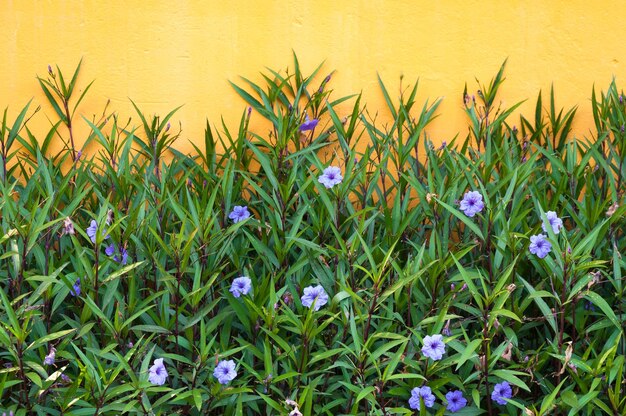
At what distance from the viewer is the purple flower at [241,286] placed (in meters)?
2.30

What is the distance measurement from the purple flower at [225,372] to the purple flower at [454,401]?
0.50 metres

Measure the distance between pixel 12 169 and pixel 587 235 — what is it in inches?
66.6

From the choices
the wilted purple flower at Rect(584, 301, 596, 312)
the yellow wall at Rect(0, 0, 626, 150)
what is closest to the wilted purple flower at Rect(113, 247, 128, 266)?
the yellow wall at Rect(0, 0, 626, 150)

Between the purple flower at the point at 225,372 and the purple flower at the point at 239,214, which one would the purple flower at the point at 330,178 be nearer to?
the purple flower at the point at 239,214

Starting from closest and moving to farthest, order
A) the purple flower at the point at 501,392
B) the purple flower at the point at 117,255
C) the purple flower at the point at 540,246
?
the purple flower at the point at 501,392 → the purple flower at the point at 540,246 → the purple flower at the point at 117,255

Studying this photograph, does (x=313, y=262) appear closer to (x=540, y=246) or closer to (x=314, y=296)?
(x=314, y=296)

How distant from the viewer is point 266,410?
2.21 metres

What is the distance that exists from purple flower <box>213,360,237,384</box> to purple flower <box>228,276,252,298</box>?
24 cm

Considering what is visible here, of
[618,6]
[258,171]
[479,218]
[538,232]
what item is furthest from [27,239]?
[618,6]

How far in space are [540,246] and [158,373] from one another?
961mm

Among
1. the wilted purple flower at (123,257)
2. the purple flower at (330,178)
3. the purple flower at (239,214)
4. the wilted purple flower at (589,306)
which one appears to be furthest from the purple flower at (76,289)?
the wilted purple flower at (589,306)

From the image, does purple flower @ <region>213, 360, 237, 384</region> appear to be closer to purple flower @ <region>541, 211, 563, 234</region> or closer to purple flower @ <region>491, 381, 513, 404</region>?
purple flower @ <region>491, 381, 513, 404</region>

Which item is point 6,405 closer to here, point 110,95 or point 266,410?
point 266,410

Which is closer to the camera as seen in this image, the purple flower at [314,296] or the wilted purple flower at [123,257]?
the purple flower at [314,296]
